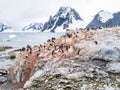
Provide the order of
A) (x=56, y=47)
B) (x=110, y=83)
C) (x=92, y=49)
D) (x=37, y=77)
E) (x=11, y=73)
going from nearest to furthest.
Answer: (x=110, y=83) < (x=37, y=77) < (x=92, y=49) < (x=56, y=47) < (x=11, y=73)

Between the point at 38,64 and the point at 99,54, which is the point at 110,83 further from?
the point at 38,64

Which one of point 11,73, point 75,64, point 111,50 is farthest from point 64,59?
point 11,73

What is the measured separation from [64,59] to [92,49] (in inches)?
57.9

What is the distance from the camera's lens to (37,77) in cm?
1700

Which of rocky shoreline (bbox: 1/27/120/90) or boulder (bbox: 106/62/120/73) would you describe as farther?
boulder (bbox: 106/62/120/73)

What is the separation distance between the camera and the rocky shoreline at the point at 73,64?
15938 mm

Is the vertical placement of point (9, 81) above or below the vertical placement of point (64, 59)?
below

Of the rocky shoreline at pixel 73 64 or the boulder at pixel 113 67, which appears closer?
the rocky shoreline at pixel 73 64

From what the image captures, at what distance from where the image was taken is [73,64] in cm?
1727

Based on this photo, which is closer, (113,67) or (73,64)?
(113,67)

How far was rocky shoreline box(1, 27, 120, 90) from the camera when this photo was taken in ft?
52.3

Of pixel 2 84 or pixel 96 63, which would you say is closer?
pixel 96 63

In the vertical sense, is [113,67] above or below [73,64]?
below

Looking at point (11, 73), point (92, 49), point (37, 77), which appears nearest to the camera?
point (37, 77)
